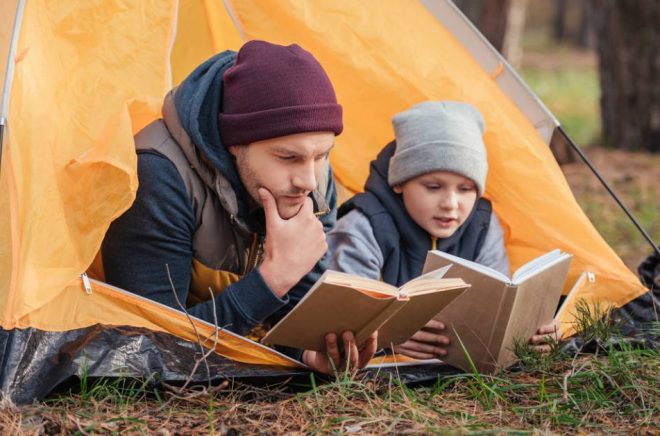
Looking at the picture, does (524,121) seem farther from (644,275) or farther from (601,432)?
(601,432)

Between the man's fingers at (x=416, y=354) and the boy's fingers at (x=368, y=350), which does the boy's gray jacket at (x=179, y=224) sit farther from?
the man's fingers at (x=416, y=354)

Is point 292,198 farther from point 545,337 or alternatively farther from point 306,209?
point 545,337

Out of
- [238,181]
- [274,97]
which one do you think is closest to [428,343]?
[238,181]

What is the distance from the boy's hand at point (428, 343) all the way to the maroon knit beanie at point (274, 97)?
2.03ft

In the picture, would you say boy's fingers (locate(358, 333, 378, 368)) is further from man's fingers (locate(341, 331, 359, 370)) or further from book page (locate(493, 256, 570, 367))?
book page (locate(493, 256, 570, 367))

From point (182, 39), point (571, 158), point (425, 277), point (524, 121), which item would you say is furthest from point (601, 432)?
point (571, 158)

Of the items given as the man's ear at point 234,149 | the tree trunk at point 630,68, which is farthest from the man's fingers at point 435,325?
the tree trunk at point 630,68

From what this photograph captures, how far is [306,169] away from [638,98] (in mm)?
4208

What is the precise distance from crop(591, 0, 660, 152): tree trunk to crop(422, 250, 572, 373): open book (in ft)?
11.9

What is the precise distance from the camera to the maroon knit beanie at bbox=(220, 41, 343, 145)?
230 centimetres

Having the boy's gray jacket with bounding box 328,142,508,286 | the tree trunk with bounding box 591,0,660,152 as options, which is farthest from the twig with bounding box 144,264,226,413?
the tree trunk with bounding box 591,0,660,152

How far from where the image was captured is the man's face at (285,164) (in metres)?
2.33

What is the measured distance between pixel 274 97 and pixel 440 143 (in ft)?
2.46

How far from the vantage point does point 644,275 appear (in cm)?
318
